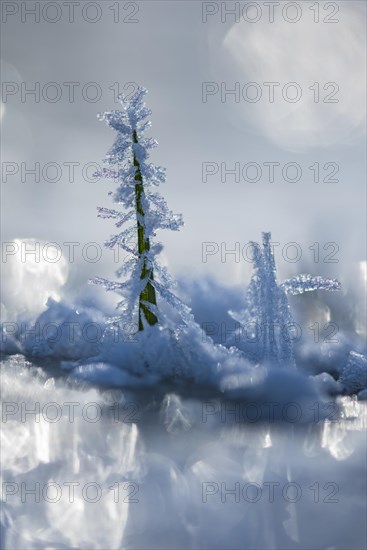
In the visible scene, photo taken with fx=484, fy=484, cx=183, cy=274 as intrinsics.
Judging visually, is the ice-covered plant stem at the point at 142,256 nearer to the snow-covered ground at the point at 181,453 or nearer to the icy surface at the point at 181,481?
the snow-covered ground at the point at 181,453

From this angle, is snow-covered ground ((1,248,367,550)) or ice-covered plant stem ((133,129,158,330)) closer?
snow-covered ground ((1,248,367,550))

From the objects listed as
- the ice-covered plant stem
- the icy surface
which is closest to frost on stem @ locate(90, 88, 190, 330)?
the ice-covered plant stem

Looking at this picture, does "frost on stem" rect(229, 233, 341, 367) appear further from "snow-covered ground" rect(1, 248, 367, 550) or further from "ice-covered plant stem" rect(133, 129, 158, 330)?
"ice-covered plant stem" rect(133, 129, 158, 330)

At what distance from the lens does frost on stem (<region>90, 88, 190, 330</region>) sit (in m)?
18.5

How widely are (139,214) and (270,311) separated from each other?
20.6ft

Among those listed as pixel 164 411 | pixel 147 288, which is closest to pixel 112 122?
pixel 147 288

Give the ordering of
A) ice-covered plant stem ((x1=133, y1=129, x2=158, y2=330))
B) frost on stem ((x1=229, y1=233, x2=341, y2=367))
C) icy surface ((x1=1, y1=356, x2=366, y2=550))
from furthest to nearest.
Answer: ice-covered plant stem ((x1=133, y1=129, x2=158, y2=330)) < frost on stem ((x1=229, y1=233, x2=341, y2=367)) < icy surface ((x1=1, y1=356, x2=366, y2=550))

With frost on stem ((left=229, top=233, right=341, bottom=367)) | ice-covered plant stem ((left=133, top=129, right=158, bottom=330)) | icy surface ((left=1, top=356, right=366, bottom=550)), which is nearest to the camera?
icy surface ((left=1, top=356, right=366, bottom=550))

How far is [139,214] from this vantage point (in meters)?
18.8

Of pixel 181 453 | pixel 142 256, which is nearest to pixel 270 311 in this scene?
pixel 142 256

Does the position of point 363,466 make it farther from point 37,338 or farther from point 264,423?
point 37,338

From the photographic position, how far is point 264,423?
33.8ft

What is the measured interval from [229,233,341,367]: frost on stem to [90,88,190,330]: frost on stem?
8.73 feet

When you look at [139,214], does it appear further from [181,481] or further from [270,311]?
[181,481]
